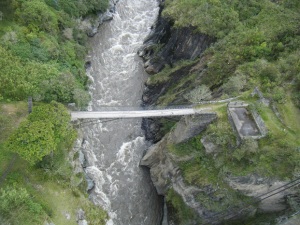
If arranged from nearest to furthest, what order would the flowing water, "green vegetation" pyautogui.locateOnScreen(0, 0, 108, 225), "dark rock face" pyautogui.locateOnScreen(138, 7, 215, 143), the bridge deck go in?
"green vegetation" pyautogui.locateOnScreen(0, 0, 108, 225) → the bridge deck → the flowing water → "dark rock face" pyautogui.locateOnScreen(138, 7, 215, 143)

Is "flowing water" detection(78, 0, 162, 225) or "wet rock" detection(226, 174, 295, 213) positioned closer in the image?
"wet rock" detection(226, 174, 295, 213)

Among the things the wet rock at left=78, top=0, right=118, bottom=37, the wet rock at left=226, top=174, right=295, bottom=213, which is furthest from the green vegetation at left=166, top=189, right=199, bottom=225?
the wet rock at left=78, top=0, right=118, bottom=37

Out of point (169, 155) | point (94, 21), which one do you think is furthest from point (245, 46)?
point (94, 21)

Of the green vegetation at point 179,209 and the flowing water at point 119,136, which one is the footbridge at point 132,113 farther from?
the green vegetation at point 179,209

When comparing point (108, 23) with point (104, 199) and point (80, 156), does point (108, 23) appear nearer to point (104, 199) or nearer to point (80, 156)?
point (80, 156)

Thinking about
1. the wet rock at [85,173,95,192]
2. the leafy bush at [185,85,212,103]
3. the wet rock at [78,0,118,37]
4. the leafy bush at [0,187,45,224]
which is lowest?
the leafy bush at [0,187,45,224]

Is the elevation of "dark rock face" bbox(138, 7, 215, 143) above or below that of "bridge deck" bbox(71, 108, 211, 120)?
above

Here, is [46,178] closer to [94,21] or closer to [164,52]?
[164,52]

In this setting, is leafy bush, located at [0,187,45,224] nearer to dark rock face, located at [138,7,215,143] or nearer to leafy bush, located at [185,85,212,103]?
dark rock face, located at [138,7,215,143]
